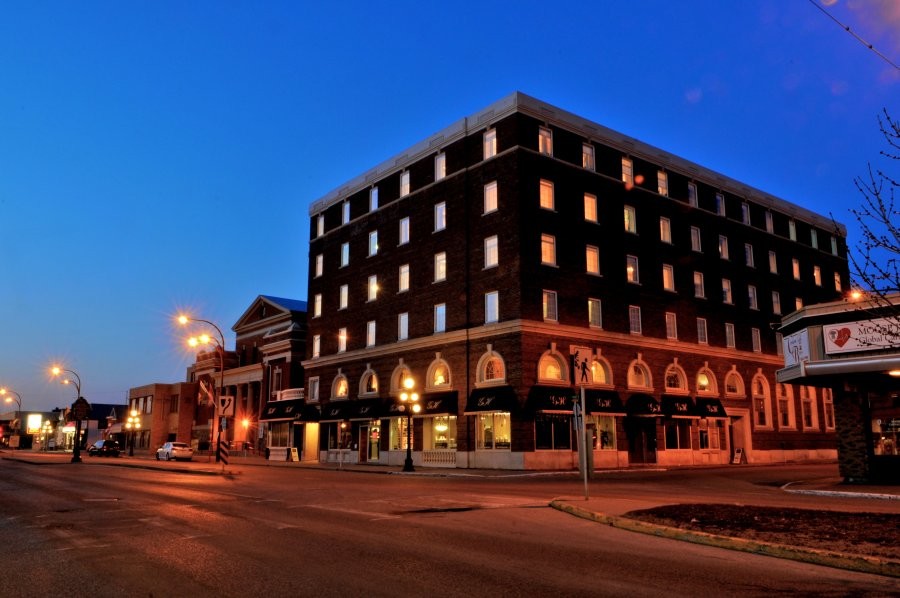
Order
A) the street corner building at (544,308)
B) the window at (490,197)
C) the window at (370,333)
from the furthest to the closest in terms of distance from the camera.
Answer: the window at (370,333), the window at (490,197), the street corner building at (544,308)

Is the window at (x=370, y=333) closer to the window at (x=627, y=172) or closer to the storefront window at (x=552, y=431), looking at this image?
the storefront window at (x=552, y=431)

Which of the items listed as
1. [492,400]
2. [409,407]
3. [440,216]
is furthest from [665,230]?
[409,407]

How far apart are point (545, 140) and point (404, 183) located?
11147 mm

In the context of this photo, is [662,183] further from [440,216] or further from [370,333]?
[370,333]

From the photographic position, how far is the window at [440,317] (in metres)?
42.4

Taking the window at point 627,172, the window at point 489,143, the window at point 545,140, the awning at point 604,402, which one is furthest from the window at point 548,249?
the window at point 627,172

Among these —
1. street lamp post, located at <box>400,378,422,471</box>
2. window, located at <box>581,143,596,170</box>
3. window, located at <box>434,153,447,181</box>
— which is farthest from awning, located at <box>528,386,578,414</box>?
window, located at <box>434,153,447,181</box>

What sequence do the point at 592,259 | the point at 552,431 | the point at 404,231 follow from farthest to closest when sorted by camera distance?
1. the point at 404,231
2. the point at 592,259
3. the point at 552,431

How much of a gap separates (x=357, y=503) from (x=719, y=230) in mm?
40714

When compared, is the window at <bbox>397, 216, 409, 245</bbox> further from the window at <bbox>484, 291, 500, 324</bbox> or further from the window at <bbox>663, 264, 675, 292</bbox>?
the window at <bbox>663, 264, 675, 292</bbox>

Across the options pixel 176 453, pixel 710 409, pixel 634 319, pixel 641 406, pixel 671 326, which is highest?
pixel 634 319

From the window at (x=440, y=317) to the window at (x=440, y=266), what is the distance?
5.49 ft

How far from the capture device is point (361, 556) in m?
9.88

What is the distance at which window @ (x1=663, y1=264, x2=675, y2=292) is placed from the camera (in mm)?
46344
